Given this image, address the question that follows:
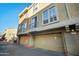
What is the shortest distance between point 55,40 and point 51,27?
0.37 m

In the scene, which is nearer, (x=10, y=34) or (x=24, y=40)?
(x=10, y=34)

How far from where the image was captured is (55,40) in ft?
9.50

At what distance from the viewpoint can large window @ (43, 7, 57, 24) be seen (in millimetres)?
3160

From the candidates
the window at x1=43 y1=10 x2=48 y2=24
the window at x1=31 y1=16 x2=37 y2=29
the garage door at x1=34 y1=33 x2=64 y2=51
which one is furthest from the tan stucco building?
the window at x1=43 y1=10 x2=48 y2=24

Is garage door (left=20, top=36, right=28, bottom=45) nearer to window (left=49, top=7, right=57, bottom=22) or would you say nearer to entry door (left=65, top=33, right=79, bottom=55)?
window (left=49, top=7, right=57, bottom=22)

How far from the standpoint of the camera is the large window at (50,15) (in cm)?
316

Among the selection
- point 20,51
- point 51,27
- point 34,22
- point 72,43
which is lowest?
point 20,51

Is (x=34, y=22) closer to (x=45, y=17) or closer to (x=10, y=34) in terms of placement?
(x=45, y=17)

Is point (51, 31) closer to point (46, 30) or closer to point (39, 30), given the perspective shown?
point (46, 30)

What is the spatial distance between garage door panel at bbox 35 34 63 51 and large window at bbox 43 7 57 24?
0.46 m

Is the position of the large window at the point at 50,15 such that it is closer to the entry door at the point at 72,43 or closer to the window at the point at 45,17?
the window at the point at 45,17

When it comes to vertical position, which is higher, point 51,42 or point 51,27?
point 51,27

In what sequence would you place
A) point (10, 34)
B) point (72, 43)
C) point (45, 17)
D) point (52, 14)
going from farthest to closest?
point (45, 17), point (52, 14), point (10, 34), point (72, 43)

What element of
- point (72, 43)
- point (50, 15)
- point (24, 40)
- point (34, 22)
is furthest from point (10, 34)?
point (72, 43)
